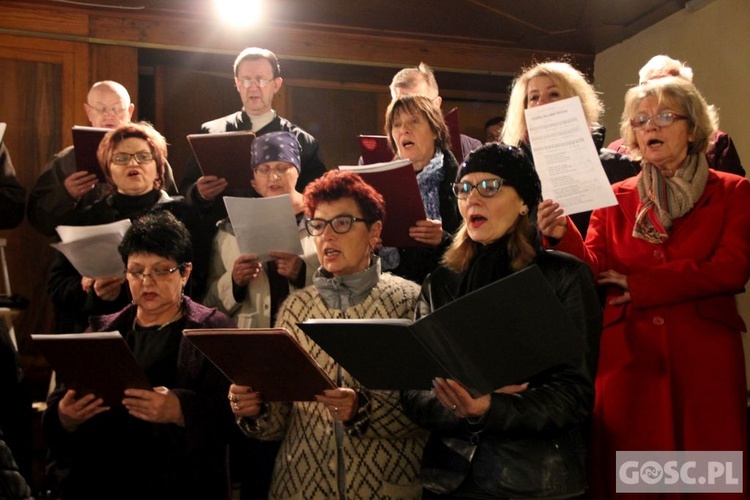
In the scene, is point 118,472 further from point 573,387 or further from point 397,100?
point 397,100

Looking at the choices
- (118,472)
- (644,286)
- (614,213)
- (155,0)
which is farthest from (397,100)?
(155,0)

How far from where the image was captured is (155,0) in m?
5.05

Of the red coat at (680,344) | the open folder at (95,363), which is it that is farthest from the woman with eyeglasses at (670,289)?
the open folder at (95,363)

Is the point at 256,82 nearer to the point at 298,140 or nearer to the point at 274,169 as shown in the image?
the point at 298,140

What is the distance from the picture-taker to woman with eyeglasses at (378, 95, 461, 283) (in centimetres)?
274

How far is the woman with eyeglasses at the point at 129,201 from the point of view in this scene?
296cm

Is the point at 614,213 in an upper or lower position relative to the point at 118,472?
upper

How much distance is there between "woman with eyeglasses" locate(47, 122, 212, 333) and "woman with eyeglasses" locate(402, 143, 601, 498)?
1280mm

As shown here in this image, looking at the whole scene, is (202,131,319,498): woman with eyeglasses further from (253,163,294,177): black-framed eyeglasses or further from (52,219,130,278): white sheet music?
(52,219,130,278): white sheet music

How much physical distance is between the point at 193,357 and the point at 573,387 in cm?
105

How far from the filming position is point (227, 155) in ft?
10.1

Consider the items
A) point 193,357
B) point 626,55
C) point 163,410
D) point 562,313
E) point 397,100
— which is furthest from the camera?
point 626,55

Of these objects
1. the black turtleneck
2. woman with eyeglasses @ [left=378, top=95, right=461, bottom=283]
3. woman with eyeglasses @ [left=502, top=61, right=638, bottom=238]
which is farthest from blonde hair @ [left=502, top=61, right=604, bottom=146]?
the black turtleneck

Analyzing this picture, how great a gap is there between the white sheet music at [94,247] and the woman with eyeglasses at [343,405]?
29.0 inches
